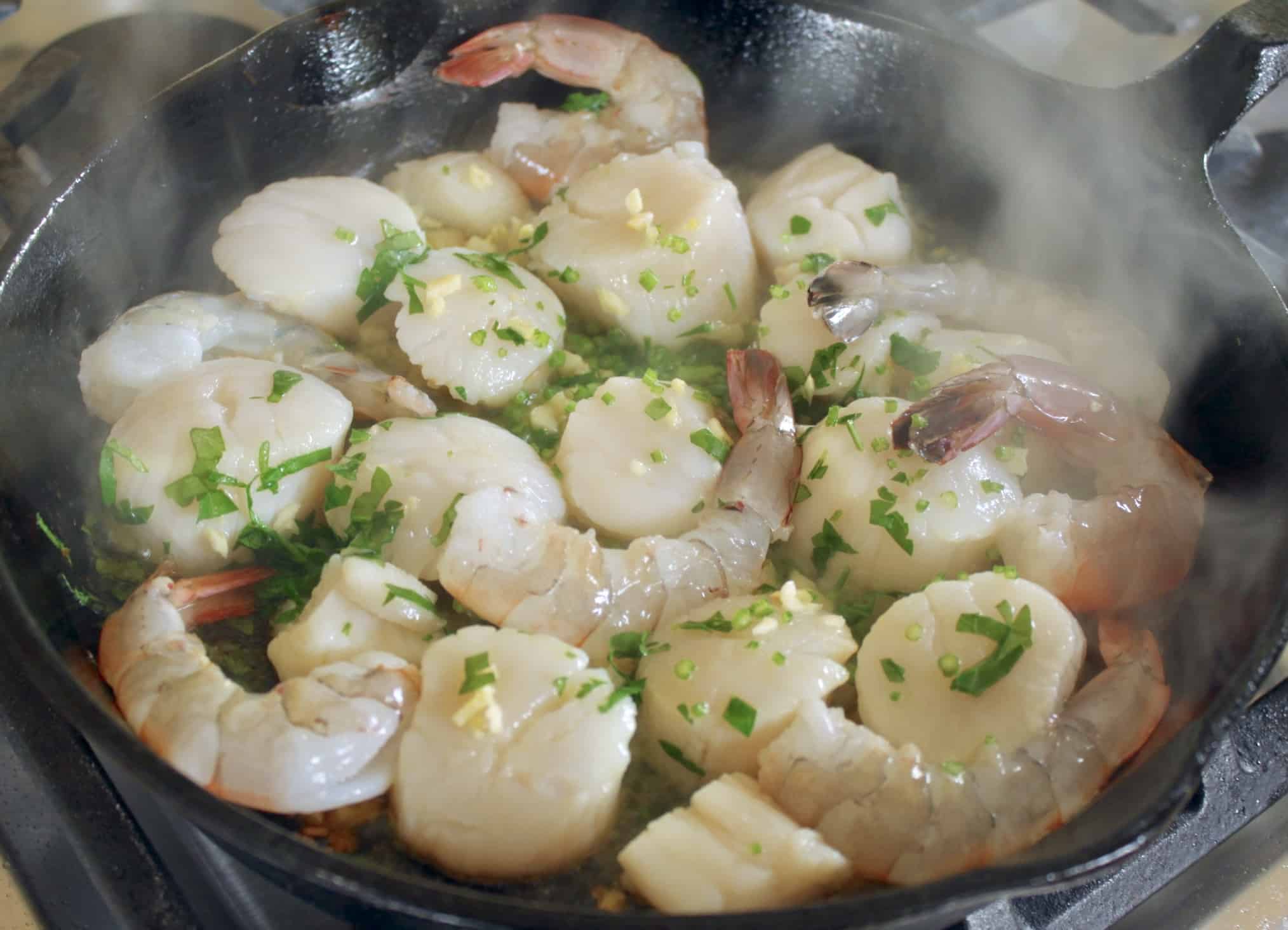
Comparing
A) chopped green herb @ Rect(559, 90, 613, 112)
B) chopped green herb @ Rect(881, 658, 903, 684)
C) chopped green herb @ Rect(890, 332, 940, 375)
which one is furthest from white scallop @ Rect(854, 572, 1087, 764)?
chopped green herb @ Rect(559, 90, 613, 112)

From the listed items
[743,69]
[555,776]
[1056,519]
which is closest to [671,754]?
[555,776]

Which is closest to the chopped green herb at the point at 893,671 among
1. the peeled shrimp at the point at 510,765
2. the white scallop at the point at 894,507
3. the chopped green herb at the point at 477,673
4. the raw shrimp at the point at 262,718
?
the white scallop at the point at 894,507

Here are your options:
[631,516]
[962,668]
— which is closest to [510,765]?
[631,516]

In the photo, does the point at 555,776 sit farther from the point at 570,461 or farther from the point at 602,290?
the point at 602,290

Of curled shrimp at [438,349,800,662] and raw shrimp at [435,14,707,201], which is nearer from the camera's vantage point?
curled shrimp at [438,349,800,662]

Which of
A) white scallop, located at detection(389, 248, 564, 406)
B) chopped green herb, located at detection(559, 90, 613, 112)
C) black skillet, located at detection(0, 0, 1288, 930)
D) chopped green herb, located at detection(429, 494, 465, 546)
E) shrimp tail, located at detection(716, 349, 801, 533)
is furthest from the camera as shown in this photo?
chopped green herb, located at detection(559, 90, 613, 112)

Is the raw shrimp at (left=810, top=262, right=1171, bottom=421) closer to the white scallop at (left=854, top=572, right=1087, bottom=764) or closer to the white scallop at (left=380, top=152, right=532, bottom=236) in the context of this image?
the white scallop at (left=854, top=572, right=1087, bottom=764)

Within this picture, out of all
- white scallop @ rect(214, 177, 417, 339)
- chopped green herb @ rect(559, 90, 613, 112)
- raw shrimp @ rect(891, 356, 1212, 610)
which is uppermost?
white scallop @ rect(214, 177, 417, 339)
